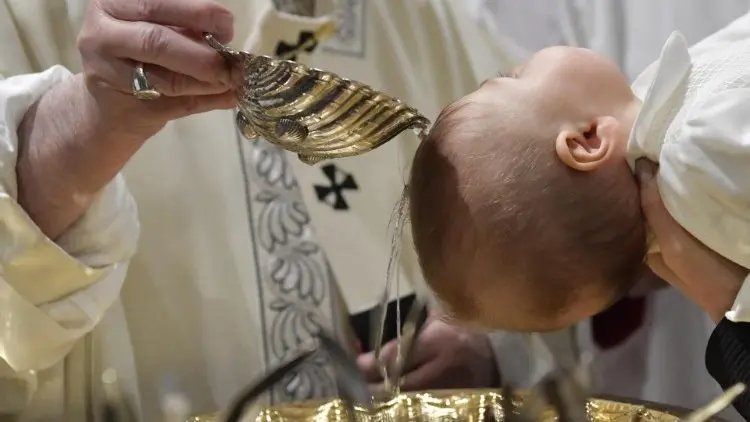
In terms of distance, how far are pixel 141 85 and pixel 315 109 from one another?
0.15 metres

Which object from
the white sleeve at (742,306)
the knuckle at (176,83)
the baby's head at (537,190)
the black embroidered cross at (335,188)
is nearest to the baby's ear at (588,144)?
the baby's head at (537,190)

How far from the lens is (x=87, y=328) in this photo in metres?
0.67

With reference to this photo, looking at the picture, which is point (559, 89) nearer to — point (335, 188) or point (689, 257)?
point (689, 257)

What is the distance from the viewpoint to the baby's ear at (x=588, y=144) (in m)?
0.51

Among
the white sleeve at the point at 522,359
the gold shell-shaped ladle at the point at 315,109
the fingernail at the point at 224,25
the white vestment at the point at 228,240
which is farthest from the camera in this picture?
the white sleeve at the point at 522,359

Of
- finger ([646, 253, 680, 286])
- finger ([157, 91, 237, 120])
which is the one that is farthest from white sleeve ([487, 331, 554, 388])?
finger ([157, 91, 237, 120])

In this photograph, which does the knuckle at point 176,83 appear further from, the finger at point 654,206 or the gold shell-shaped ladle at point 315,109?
the finger at point 654,206

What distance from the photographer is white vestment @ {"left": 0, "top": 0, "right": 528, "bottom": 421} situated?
72 centimetres

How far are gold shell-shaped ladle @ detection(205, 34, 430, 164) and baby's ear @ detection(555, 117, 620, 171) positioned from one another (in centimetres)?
9

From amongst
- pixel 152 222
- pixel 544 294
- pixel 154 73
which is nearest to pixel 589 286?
pixel 544 294

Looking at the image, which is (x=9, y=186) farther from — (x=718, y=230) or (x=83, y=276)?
(x=718, y=230)

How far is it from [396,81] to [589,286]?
1.24 feet

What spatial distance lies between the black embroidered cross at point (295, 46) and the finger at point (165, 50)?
0.23m

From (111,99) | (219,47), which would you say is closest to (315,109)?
(219,47)
